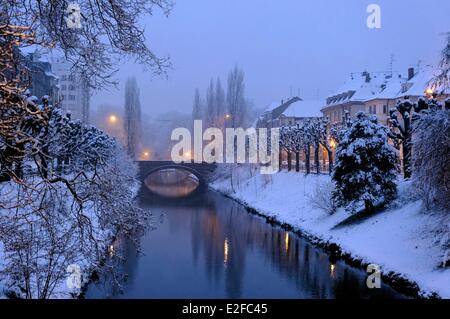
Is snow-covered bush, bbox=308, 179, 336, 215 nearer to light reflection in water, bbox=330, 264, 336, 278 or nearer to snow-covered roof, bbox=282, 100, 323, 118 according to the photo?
light reflection in water, bbox=330, 264, 336, 278

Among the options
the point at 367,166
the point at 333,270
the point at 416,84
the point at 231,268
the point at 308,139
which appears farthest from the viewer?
the point at 416,84

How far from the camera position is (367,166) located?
22.3 metres

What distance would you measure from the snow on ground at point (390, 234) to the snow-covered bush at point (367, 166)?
90 centimetres

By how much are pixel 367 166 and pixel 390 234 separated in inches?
172

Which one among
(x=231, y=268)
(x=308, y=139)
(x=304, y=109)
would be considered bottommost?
(x=231, y=268)

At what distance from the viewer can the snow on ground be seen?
14.4 meters

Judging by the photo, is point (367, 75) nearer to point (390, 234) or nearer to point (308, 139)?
point (308, 139)

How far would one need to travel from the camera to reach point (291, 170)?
44.2 m

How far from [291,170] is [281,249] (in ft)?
73.4

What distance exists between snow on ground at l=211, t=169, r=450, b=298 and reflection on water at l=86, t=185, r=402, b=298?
36.2 inches

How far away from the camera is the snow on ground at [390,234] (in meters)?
14.4

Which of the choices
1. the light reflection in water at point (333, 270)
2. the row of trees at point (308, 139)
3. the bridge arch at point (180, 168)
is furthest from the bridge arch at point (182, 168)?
the light reflection in water at point (333, 270)

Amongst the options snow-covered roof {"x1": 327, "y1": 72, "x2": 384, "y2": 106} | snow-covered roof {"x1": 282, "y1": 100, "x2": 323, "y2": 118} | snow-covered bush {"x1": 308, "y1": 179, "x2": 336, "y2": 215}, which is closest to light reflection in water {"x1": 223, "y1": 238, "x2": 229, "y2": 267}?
snow-covered bush {"x1": 308, "y1": 179, "x2": 336, "y2": 215}

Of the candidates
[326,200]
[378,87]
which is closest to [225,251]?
[326,200]
